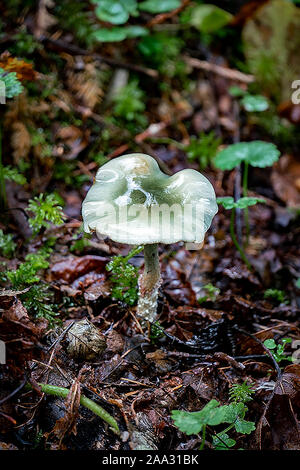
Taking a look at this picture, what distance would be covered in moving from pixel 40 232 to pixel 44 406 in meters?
1.52

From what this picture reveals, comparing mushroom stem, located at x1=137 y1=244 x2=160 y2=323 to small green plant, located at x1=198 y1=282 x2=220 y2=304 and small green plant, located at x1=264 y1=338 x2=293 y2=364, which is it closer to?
small green plant, located at x1=198 y1=282 x2=220 y2=304

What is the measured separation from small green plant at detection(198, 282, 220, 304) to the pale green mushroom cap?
39.6 inches

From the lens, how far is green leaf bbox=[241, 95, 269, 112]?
446cm

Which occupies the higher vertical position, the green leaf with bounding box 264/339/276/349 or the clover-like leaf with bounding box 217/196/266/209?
the clover-like leaf with bounding box 217/196/266/209

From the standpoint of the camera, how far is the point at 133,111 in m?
4.27

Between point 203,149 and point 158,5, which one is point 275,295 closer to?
point 203,149

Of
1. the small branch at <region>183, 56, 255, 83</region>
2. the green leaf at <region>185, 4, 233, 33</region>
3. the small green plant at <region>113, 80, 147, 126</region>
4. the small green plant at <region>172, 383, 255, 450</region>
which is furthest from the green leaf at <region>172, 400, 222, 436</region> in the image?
the green leaf at <region>185, 4, 233, 33</region>

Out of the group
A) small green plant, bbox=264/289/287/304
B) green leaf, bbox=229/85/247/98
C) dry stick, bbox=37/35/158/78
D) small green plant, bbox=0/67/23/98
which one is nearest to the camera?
small green plant, bbox=0/67/23/98

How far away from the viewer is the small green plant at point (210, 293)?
2955 millimetres

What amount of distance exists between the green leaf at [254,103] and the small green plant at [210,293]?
2392 millimetres

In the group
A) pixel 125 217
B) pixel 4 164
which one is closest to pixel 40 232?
pixel 4 164

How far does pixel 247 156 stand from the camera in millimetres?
3395

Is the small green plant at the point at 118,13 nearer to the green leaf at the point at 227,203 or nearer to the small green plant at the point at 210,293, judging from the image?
the green leaf at the point at 227,203

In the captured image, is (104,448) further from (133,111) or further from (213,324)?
(133,111)
